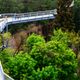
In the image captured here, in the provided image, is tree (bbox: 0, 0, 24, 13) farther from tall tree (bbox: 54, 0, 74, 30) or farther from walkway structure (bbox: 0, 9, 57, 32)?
tall tree (bbox: 54, 0, 74, 30)

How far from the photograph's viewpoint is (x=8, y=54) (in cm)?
3291

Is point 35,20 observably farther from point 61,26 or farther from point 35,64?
point 35,64

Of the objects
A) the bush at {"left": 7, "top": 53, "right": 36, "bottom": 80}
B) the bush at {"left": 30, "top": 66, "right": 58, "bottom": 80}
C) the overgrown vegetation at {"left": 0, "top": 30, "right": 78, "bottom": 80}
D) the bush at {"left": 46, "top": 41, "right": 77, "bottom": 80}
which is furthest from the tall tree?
the bush at {"left": 30, "top": 66, "right": 58, "bottom": 80}

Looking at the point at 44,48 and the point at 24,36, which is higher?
the point at 44,48

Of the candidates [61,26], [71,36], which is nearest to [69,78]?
[71,36]

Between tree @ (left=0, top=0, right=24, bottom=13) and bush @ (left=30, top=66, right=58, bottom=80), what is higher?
bush @ (left=30, top=66, right=58, bottom=80)

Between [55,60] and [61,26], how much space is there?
13713mm

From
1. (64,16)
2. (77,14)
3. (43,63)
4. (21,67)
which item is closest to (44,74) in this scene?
(21,67)

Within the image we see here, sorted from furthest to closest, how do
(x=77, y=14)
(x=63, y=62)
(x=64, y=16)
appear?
(x=77, y=14) → (x=64, y=16) → (x=63, y=62)

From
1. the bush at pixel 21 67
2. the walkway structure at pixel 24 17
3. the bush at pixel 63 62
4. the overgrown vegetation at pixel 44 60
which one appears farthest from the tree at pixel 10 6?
the bush at pixel 21 67

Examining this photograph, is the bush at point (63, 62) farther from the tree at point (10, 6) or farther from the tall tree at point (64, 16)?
the tree at point (10, 6)

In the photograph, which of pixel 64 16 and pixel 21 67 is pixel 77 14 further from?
pixel 21 67

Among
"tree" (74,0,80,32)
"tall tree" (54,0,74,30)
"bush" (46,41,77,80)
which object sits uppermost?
"bush" (46,41,77,80)

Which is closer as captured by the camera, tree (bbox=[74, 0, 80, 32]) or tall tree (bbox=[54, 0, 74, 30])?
tall tree (bbox=[54, 0, 74, 30])
